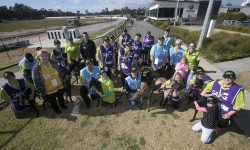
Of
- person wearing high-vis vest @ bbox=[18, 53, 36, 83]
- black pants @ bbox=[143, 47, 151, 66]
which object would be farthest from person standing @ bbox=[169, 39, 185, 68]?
person wearing high-vis vest @ bbox=[18, 53, 36, 83]

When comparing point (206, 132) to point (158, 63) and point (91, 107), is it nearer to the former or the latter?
point (158, 63)

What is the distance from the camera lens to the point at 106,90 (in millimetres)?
4754

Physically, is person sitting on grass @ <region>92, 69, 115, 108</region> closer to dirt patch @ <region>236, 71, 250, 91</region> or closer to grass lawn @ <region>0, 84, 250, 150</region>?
grass lawn @ <region>0, 84, 250, 150</region>

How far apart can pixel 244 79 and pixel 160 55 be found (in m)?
4.36

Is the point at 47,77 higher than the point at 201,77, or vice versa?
the point at 47,77

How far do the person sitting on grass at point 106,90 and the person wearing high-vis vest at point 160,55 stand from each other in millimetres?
2155

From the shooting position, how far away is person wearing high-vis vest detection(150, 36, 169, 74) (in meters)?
5.60

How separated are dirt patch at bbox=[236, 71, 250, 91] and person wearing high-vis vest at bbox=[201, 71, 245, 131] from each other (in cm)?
319

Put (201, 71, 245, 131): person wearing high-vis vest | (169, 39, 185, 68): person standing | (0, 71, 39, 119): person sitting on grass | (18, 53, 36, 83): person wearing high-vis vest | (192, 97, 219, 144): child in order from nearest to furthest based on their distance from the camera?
(201, 71, 245, 131): person wearing high-vis vest < (192, 97, 219, 144): child < (0, 71, 39, 119): person sitting on grass < (18, 53, 36, 83): person wearing high-vis vest < (169, 39, 185, 68): person standing

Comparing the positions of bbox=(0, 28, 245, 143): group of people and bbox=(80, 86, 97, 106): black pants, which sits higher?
bbox=(0, 28, 245, 143): group of people

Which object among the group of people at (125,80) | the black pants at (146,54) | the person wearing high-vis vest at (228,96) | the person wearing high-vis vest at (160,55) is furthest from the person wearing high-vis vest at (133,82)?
the black pants at (146,54)

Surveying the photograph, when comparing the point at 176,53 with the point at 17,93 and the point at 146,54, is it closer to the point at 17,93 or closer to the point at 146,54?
the point at 146,54

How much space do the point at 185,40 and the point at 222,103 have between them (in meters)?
11.7

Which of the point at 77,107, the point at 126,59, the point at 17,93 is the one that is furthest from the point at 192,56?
the point at 17,93
